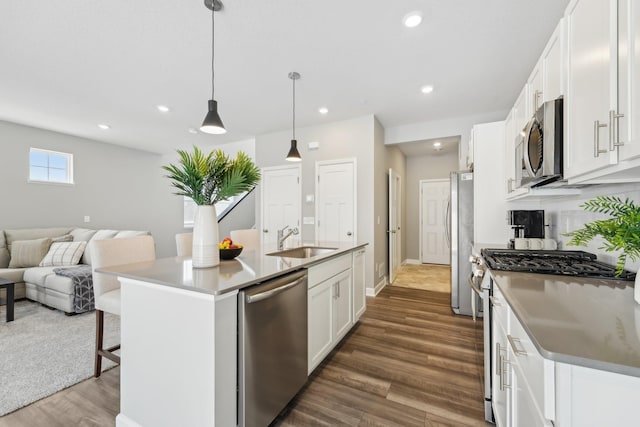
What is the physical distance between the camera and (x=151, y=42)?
2.32 meters

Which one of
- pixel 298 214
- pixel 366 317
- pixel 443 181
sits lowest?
pixel 366 317

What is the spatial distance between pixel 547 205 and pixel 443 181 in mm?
3889

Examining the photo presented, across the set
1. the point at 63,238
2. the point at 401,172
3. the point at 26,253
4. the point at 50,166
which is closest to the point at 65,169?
the point at 50,166

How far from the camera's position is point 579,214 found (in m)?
1.79

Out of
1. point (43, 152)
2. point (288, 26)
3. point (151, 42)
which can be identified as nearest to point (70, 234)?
point (43, 152)

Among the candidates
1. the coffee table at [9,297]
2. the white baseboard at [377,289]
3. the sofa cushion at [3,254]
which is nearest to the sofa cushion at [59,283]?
the coffee table at [9,297]

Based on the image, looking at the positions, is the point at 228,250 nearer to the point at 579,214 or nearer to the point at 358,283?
the point at 358,283

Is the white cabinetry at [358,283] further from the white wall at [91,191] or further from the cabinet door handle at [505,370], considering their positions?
the white wall at [91,191]

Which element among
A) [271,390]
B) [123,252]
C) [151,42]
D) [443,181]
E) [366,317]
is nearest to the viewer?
[271,390]

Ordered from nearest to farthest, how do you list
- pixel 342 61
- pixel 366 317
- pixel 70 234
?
pixel 342 61 → pixel 366 317 → pixel 70 234

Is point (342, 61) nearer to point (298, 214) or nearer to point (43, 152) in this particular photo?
point (298, 214)

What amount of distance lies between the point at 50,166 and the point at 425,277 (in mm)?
7210

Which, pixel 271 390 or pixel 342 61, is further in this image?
pixel 342 61

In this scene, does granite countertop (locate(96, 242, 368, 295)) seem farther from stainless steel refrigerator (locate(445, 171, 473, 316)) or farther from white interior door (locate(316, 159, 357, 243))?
white interior door (locate(316, 159, 357, 243))
